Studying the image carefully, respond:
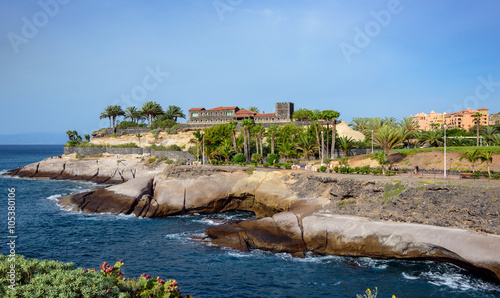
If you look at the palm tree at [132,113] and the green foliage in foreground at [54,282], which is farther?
the palm tree at [132,113]

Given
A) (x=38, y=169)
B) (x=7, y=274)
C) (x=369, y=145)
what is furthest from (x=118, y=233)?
(x=369, y=145)

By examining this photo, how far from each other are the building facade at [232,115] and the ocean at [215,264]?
234 feet

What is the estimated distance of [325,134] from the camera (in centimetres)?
6444

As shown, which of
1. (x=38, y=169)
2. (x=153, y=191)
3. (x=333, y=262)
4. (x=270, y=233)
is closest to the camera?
(x=333, y=262)

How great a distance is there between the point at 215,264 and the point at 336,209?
40.0 feet

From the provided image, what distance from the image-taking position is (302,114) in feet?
343

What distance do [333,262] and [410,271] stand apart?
512 centimetres

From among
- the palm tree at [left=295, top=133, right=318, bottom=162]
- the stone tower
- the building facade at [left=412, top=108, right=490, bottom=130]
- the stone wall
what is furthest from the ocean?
the building facade at [left=412, top=108, right=490, bottom=130]

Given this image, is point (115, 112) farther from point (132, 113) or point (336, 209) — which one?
point (336, 209)

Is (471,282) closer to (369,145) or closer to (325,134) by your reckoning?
(325,134)

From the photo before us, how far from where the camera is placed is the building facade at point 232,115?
105750 mm

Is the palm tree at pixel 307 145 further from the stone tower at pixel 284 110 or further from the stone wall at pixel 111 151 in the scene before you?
the stone tower at pixel 284 110

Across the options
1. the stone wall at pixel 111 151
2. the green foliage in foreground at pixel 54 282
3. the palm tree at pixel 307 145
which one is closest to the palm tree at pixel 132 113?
the stone wall at pixel 111 151

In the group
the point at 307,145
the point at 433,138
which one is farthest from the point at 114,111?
the point at 433,138
